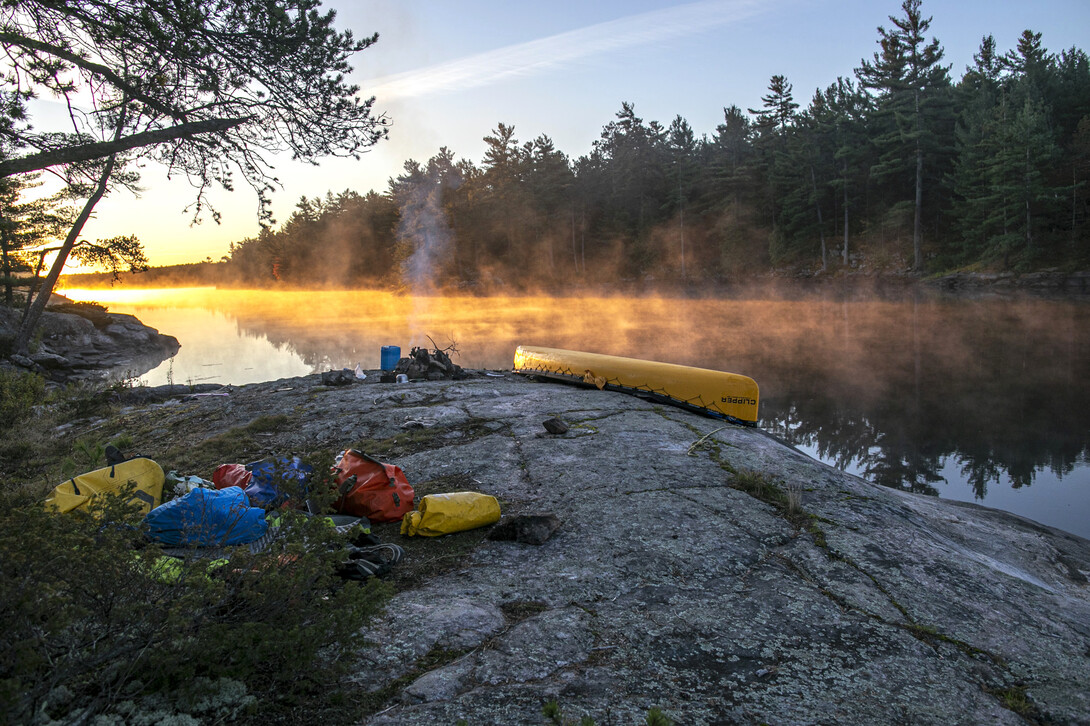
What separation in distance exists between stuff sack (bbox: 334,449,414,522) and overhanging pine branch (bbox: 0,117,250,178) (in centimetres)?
352

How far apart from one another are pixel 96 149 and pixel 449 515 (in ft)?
14.7

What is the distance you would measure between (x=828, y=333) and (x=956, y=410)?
463 inches

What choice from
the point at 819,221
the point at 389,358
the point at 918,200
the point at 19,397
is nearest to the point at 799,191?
the point at 819,221

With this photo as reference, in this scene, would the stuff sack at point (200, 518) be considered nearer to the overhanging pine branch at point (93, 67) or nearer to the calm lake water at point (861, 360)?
the overhanging pine branch at point (93, 67)

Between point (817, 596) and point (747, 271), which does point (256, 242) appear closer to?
point (747, 271)

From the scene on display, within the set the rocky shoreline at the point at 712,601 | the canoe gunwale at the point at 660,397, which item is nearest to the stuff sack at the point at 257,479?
the rocky shoreline at the point at 712,601

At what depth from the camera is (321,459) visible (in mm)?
3188

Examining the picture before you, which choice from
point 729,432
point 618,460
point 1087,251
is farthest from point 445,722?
point 1087,251

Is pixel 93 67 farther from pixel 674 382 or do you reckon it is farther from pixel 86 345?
pixel 86 345

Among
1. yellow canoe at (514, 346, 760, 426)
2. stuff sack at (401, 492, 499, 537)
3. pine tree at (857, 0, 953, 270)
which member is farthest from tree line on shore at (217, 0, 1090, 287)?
stuff sack at (401, 492, 499, 537)

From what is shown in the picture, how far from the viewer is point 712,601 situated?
3.55 metres

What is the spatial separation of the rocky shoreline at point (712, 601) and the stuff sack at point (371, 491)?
0.59 m

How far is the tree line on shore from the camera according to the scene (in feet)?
110

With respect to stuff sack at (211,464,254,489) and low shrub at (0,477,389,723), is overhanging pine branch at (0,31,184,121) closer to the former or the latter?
stuff sack at (211,464,254,489)
